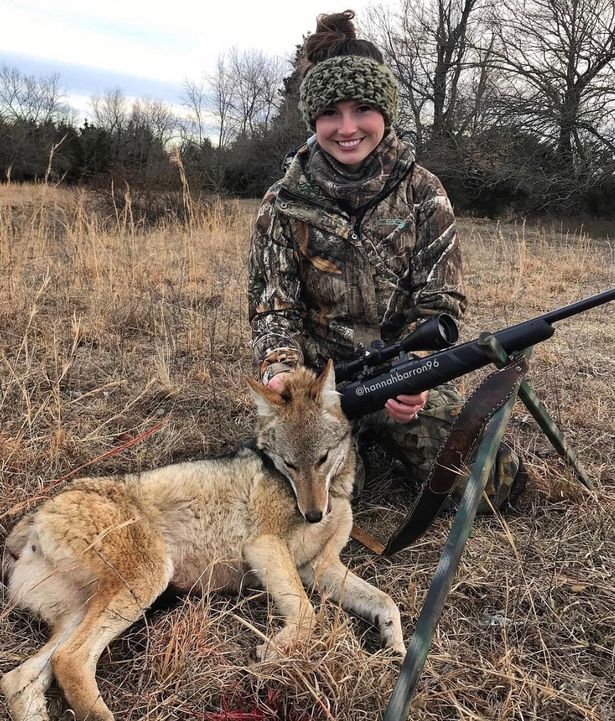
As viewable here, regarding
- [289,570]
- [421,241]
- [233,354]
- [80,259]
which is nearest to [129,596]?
[289,570]

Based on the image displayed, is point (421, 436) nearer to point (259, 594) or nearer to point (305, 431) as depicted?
point (305, 431)

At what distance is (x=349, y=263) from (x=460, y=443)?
1669 mm

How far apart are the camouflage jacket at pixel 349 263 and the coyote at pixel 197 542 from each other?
0.61 metres

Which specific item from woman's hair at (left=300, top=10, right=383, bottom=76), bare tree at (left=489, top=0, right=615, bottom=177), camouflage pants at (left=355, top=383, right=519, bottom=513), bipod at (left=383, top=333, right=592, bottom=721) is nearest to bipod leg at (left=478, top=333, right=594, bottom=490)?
bipod at (left=383, top=333, right=592, bottom=721)

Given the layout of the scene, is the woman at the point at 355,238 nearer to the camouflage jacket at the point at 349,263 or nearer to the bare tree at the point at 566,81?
the camouflage jacket at the point at 349,263

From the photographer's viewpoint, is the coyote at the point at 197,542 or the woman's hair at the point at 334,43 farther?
the woman's hair at the point at 334,43

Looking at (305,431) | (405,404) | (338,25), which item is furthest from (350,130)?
(305,431)

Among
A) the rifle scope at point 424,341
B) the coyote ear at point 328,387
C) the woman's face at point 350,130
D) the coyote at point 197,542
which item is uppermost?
the woman's face at point 350,130

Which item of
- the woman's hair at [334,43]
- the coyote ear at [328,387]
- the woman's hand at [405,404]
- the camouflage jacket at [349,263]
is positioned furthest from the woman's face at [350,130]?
the woman's hand at [405,404]

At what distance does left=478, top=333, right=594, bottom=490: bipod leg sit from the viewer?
89.9 inches

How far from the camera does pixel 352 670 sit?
6.89 ft

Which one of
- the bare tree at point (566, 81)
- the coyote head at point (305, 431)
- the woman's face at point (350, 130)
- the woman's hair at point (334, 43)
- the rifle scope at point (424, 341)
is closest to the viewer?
the rifle scope at point (424, 341)

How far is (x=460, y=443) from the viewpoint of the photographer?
2.41 meters

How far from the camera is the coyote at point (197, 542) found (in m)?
2.29
